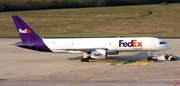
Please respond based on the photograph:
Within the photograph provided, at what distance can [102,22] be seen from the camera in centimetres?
11625

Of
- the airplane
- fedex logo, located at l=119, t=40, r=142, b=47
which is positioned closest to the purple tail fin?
the airplane

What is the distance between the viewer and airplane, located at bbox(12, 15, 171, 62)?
53.8 meters

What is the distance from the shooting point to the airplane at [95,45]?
177 ft

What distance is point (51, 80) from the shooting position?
138 feet

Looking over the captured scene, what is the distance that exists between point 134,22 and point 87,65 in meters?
65.1

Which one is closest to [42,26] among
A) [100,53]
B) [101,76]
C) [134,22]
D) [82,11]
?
[134,22]

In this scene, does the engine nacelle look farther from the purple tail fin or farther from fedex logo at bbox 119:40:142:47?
the purple tail fin

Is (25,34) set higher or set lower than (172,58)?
higher

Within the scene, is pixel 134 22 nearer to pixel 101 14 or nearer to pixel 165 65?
pixel 101 14

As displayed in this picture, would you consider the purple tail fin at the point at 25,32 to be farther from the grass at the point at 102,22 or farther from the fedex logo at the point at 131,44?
the grass at the point at 102,22

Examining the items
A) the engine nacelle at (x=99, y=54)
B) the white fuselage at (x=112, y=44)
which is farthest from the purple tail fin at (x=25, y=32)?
the engine nacelle at (x=99, y=54)

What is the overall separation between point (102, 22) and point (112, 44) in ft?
205

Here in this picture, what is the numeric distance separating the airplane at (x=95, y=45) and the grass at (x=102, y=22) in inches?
1428

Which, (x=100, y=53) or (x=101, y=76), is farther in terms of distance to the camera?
(x=100, y=53)
